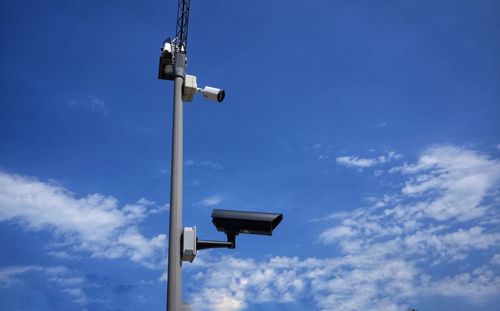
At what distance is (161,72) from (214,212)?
7.26 ft

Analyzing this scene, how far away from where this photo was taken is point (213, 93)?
6.38 metres

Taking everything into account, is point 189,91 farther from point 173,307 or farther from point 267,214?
point 173,307

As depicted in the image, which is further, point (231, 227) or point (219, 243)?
point (219, 243)

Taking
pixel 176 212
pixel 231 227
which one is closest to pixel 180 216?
pixel 176 212

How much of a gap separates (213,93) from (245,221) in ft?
6.29

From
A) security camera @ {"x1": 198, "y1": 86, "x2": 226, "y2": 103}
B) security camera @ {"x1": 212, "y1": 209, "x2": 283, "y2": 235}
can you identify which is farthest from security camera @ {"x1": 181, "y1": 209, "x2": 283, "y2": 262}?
security camera @ {"x1": 198, "y1": 86, "x2": 226, "y2": 103}

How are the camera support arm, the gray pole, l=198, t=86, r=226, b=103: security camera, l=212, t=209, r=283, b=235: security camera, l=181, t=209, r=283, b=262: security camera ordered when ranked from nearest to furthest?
the gray pole < l=181, t=209, r=283, b=262: security camera < l=212, t=209, r=283, b=235: security camera < the camera support arm < l=198, t=86, r=226, b=103: security camera

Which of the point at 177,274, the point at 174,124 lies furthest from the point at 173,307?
the point at 174,124

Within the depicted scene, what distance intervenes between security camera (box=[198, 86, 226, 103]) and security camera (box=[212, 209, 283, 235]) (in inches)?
65.3

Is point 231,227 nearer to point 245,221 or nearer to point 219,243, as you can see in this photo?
point 245,221

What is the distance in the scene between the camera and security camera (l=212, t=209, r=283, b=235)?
5.59 meters

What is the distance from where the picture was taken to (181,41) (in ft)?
21.9

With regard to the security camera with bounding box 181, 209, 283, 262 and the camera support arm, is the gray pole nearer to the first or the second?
the security camera with bounding box 181, 209, 283, 262

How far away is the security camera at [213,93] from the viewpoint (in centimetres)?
637
